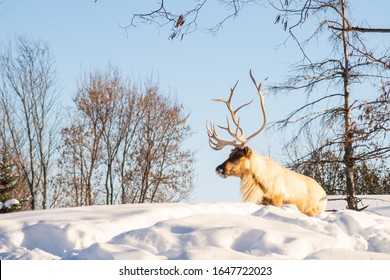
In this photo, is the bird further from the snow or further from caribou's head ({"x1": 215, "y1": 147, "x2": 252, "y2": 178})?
caribou's head ({"x1": 215, "y1": 147, "x2": 252, "y2": 178})

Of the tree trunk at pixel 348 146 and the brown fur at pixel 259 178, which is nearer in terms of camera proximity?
the brown fur at pixel 259 178

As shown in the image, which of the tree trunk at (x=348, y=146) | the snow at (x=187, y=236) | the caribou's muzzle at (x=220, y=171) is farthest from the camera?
the tree trunk at (x=348, y=146)

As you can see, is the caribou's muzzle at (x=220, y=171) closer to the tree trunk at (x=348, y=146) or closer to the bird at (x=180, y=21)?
the bird at (x=180, y=21)

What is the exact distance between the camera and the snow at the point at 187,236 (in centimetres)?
347

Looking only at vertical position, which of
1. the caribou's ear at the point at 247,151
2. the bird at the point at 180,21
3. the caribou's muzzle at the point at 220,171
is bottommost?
the caribou's muzzle at the point at 220,171

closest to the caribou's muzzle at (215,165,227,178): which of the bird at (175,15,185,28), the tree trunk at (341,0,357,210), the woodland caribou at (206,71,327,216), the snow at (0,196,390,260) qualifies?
the woodland caribou at (206,71,327,216)

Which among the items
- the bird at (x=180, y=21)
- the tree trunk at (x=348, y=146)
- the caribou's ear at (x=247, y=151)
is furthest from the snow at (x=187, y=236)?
the tree trunk at (x=348, y=146)

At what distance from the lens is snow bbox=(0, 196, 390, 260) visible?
347 centimetres

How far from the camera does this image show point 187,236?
3836 mm

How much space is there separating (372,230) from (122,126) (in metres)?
14.0

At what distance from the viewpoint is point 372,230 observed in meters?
4.67

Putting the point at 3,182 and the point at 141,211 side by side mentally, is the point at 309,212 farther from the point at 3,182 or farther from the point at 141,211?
the point at 3,182

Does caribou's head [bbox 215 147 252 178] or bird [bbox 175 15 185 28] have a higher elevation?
bird [bbox 175 15 185 28]
